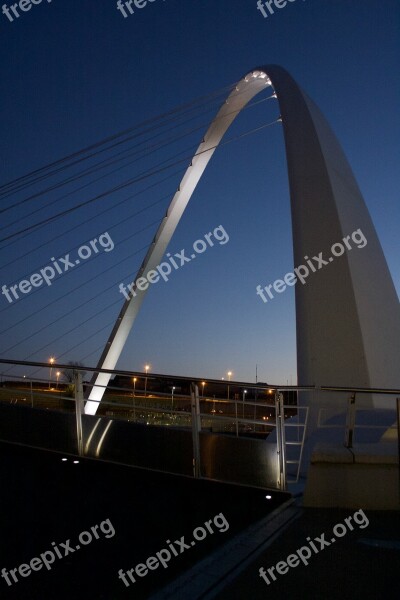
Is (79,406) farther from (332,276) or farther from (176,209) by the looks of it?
(176,209)

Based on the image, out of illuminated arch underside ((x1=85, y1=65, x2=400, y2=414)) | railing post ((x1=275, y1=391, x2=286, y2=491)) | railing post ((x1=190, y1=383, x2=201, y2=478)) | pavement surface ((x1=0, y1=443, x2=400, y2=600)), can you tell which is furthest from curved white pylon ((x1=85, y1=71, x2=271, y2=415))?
railing post ((x1=275, y1=391, x2=286, y2=491))

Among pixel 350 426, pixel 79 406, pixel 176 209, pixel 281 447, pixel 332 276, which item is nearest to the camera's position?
pixel 350 426

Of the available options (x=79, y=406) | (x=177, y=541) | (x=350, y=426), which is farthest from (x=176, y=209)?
(x=177, y=541)

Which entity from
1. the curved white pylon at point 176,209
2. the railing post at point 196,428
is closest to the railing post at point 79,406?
the railing post at point 196,428

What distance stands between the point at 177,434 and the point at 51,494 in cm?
119

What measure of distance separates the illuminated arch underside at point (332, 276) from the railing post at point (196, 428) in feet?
6.64

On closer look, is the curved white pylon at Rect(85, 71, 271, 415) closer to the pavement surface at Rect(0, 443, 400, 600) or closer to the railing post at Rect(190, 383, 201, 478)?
the pavement surface at Rect(0, 443, 400, 600)

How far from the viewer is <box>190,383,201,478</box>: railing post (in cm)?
453

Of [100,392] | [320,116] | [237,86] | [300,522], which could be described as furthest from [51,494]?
[237,86]

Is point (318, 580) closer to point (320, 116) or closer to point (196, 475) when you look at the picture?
point (196, 475)

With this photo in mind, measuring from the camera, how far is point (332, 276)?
745 centimetres

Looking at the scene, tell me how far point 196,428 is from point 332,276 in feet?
12.2

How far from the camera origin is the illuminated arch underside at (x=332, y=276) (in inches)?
281

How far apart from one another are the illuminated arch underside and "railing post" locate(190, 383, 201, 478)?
202 centimetres
